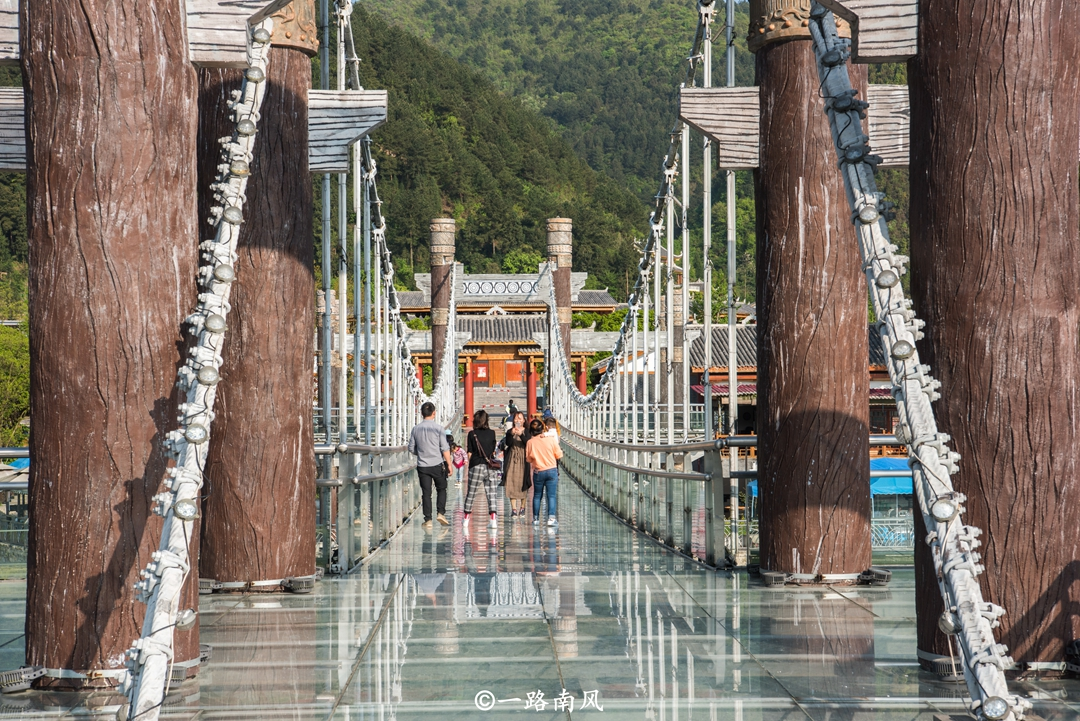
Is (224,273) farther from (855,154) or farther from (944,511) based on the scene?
(944,511)

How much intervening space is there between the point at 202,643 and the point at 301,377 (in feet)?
5.38

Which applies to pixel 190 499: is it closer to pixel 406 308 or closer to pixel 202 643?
pixel 202 643

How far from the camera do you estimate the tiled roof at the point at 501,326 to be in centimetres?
3647

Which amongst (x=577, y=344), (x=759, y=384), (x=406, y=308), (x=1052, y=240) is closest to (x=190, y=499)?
(x=1052, y=240)

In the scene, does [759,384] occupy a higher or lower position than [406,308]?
lower

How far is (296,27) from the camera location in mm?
5582

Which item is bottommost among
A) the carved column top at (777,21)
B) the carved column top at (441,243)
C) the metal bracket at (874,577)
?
the metal bracket at (874,577)

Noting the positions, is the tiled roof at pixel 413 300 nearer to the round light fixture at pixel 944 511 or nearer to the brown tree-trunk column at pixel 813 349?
the brown tree-trunk column at pixel 813 349

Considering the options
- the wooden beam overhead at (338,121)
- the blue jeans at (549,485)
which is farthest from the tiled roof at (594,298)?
the wooden beam overhead at (338,121)

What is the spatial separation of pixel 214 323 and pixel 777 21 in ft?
11.3

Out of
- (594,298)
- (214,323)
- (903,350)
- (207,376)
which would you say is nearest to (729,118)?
(903,350)

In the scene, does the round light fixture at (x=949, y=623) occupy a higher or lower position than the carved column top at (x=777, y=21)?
lower

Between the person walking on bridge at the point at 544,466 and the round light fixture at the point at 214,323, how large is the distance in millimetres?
6780

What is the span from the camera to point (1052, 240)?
353 cm
